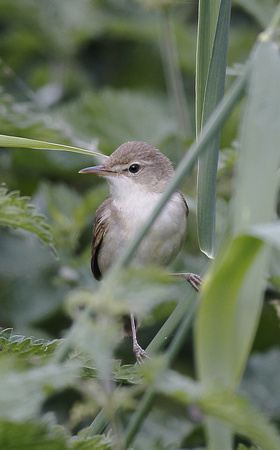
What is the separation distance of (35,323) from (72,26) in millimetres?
2455

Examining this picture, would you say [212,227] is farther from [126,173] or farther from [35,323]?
[35,323]

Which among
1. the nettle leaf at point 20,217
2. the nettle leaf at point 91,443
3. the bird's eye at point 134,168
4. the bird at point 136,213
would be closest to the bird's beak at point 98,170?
the bird at point 136,213

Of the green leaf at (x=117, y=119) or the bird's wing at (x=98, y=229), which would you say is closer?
the bird's wing at (x=98, y=229)

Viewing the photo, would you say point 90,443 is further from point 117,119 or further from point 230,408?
point 117,119

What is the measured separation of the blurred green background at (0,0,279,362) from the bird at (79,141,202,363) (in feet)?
0.50

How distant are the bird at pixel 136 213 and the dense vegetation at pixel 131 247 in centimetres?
15

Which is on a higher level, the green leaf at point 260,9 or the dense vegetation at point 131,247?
the green leaf at point 260,9

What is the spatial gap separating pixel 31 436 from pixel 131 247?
0.37 m

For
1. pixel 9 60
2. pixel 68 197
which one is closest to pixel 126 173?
pixel 68 197

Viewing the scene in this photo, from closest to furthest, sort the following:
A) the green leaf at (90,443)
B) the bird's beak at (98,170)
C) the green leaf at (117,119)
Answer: the green leaf at (90,443), the bird's beak at (98,170), the green leaf at (117,119)

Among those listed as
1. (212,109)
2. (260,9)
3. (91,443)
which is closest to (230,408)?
(91,443)

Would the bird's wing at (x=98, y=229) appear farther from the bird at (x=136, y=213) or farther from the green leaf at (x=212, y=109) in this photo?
the green leaf at (x=212, y=109)

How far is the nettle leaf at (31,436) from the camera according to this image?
3.99 feet

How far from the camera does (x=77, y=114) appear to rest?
4184 millimetres
